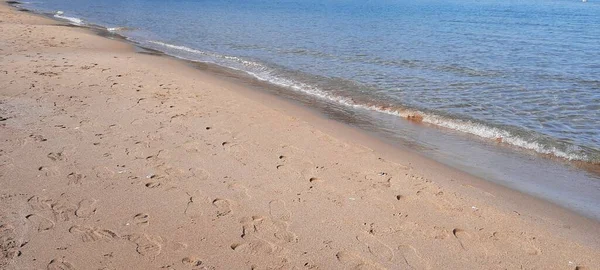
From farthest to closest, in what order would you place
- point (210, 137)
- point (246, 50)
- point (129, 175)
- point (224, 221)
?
point (246, 50), point (210, 137), point (129, 175), point (224, 221)

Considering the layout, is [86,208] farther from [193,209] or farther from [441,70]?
[441,70]

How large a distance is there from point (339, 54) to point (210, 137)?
10.5 m

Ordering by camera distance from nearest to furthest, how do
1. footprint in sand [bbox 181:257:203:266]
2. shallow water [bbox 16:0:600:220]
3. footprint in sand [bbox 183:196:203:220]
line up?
footprint in sand [bbox 181:257:203:266], footprint in sand [bbox 183:196:203:220], shallow water [bbox 16:0:600:220]

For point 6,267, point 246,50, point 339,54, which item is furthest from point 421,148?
point 246,50

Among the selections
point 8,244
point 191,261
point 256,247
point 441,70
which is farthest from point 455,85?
point 8,244

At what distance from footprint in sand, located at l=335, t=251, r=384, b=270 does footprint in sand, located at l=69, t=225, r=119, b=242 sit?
1.95 metres

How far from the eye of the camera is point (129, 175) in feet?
16.2

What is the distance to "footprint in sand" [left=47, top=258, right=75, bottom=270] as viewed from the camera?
10.9 feet

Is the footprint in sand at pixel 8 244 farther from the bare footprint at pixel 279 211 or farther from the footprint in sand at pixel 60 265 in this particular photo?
the bare footprint at pixel 279 211

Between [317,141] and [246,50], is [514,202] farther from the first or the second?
[246,50]

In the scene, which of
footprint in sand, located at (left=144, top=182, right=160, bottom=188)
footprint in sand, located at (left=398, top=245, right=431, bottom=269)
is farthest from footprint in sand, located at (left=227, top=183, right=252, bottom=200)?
footprint in sand, located at (left=398, top=245, right=431, bottom=269)

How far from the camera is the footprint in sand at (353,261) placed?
356 centimetres

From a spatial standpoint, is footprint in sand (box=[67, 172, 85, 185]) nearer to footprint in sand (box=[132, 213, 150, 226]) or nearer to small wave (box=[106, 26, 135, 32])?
footprint in sand (box=[132, 213, 150, 226])

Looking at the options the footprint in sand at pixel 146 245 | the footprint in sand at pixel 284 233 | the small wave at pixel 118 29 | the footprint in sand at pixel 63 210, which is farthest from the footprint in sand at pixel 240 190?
the small wave at pixel 118 29
